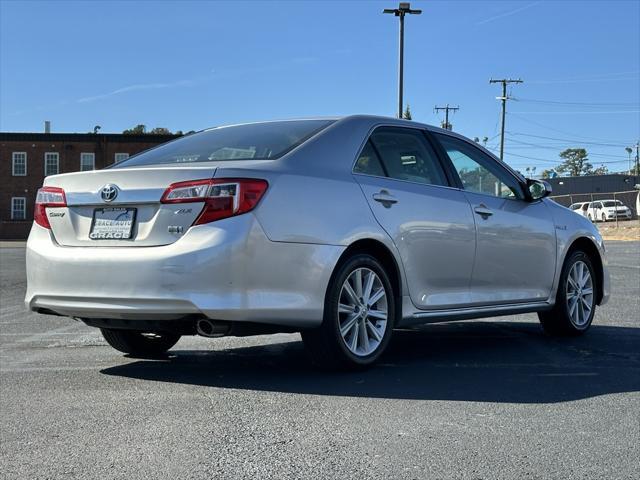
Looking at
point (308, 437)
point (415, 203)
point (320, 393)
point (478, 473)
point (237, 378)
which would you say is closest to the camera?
point (478, 473)

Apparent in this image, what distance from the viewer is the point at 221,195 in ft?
14.7

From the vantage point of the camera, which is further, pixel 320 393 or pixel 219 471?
pixel 320 393

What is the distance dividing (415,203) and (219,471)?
9.39 feet

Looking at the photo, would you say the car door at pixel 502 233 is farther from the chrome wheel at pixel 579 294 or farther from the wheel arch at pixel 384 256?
the wheel arch at pixel 384 256

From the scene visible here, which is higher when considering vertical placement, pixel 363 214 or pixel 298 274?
pixel 363 214

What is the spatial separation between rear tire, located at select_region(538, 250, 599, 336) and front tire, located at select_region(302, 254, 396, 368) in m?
2.31

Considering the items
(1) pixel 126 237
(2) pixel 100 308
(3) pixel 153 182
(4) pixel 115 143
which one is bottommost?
(2) pixel 100 308

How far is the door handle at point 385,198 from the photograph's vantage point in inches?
206

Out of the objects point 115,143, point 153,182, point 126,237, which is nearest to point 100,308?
point 126,237

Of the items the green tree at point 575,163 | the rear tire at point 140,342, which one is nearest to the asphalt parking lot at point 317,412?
the rear tire at point 140,342

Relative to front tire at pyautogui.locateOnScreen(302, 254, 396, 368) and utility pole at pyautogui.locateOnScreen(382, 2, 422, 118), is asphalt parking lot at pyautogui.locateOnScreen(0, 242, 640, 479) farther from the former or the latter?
utility pole at pyautogui.locateOnScreen(382, 2, 422, 118)

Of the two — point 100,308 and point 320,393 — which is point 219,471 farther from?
point 100,308

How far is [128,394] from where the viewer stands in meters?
4.61

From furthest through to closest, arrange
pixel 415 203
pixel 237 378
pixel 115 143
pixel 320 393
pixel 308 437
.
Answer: pixel 115 143 → pixel 415 203 → pixel 237 378 → pixel 320 393 → pixel 308 437
